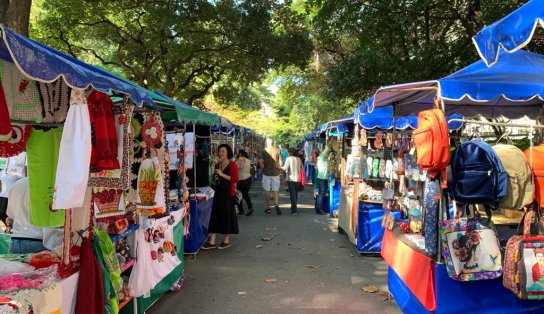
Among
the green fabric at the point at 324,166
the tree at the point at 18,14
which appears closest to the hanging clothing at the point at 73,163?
the tree at the point at 18,14

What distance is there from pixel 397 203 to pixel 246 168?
6168 millimetres

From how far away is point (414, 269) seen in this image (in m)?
4.16

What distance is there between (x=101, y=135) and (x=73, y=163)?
1.86ft

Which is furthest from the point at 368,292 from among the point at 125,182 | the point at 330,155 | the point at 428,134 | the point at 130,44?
the point at 130,44

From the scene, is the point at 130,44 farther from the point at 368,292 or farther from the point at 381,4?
the point at 368,292

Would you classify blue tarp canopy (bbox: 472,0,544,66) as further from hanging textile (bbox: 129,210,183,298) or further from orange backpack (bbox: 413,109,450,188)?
hanging textile (bbox: 129,210,183,298)

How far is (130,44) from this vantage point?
16.9m

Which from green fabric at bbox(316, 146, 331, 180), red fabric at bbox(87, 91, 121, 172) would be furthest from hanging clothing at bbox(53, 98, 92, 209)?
green fabric at bbox(316, 146, 331, 180)

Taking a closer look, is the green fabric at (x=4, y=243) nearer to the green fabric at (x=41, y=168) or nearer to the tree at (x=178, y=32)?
the green fabric at (x=41, y=168)

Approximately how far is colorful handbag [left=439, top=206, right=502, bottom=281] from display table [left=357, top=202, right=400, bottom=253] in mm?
3840

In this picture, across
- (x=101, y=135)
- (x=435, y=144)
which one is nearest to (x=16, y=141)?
(x=101, y=135)

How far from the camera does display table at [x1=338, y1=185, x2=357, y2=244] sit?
7.99 m

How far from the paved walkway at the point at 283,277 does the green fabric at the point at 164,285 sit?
19 centimetres

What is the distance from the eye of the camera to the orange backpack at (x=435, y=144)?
11.4ft
